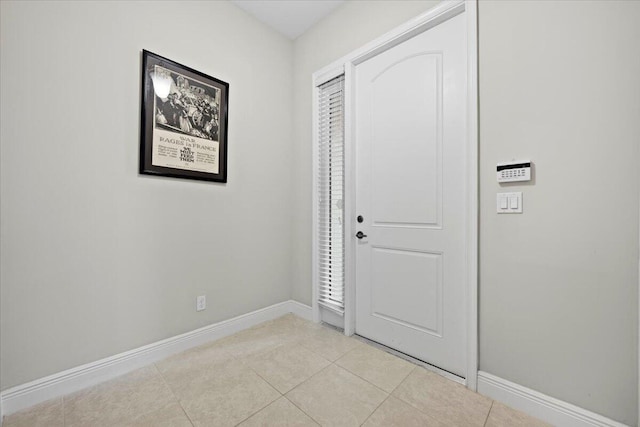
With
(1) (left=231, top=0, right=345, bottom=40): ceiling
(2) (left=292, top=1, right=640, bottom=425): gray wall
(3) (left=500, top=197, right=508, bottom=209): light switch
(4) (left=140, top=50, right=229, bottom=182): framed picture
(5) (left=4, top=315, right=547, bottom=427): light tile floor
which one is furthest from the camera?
(1) (left=231, top=0, right=345, bottom=40): ceiling

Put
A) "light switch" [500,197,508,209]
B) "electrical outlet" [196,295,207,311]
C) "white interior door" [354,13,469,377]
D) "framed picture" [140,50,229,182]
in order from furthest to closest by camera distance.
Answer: "electrical outlet" [196,295,207,311], "framed picture" [140,50,229,182], "white interior door" [354,13,469,377], "light switch" [500,197,508,209]

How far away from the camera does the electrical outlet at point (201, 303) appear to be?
2.08 meters

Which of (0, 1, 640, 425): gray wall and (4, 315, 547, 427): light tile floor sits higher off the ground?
(0, 1, 640, 425): gray wall

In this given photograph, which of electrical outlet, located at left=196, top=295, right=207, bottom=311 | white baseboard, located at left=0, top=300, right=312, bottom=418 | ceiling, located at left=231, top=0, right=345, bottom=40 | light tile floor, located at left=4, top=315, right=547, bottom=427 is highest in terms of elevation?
ceiling, located at left=231, top=0, right=345, bottom=40

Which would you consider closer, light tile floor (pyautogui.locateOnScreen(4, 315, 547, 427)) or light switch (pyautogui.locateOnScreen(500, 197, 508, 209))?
light tile floor (pyautogui.locateOnScreen(4, 315, 547, 427))

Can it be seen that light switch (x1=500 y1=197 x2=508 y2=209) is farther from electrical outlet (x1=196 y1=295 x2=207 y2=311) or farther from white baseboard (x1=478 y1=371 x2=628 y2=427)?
electrical outlet (x1=196 y1=295 x2=207 y2=311)

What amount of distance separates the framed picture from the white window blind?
85 centimetres

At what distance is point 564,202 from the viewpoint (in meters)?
1.28

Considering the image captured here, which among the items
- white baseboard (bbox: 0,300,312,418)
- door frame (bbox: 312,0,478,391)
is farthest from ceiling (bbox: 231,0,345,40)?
white baseboard (bbox: 0,300,312,418)

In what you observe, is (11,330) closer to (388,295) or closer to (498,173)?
(388,295)

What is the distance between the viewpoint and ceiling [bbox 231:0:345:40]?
2262mm

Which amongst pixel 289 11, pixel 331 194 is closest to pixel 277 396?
pixel 331 194

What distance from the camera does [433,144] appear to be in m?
1.75

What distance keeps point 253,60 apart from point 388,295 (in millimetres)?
2298
